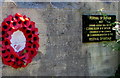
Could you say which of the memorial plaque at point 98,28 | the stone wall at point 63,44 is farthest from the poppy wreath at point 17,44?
the memorial plaque at point 98,28

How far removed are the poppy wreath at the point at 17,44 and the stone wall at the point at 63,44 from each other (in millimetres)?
208

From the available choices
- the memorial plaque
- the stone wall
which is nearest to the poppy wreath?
the stone wall

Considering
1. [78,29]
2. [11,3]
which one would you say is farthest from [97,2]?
[11,3]

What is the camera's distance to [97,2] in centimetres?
612

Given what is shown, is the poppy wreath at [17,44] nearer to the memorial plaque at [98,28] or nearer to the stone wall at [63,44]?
the stone wall at [63,44]

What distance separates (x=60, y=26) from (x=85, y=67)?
1216 millimetres

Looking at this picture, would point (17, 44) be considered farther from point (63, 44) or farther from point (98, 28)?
point (98, 28)

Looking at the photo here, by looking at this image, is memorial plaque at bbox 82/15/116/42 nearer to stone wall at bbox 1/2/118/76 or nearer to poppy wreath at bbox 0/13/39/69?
stone wall at bbox 1/2/118/76

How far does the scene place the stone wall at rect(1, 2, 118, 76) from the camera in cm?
532

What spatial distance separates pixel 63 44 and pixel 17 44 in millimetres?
1159

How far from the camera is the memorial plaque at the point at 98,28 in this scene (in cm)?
592

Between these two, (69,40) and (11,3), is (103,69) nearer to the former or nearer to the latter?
(69,40)

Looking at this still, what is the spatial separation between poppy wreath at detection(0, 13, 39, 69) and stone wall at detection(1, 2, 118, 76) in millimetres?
208

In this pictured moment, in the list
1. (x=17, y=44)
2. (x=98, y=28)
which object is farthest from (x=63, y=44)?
(x=17, y=44)
